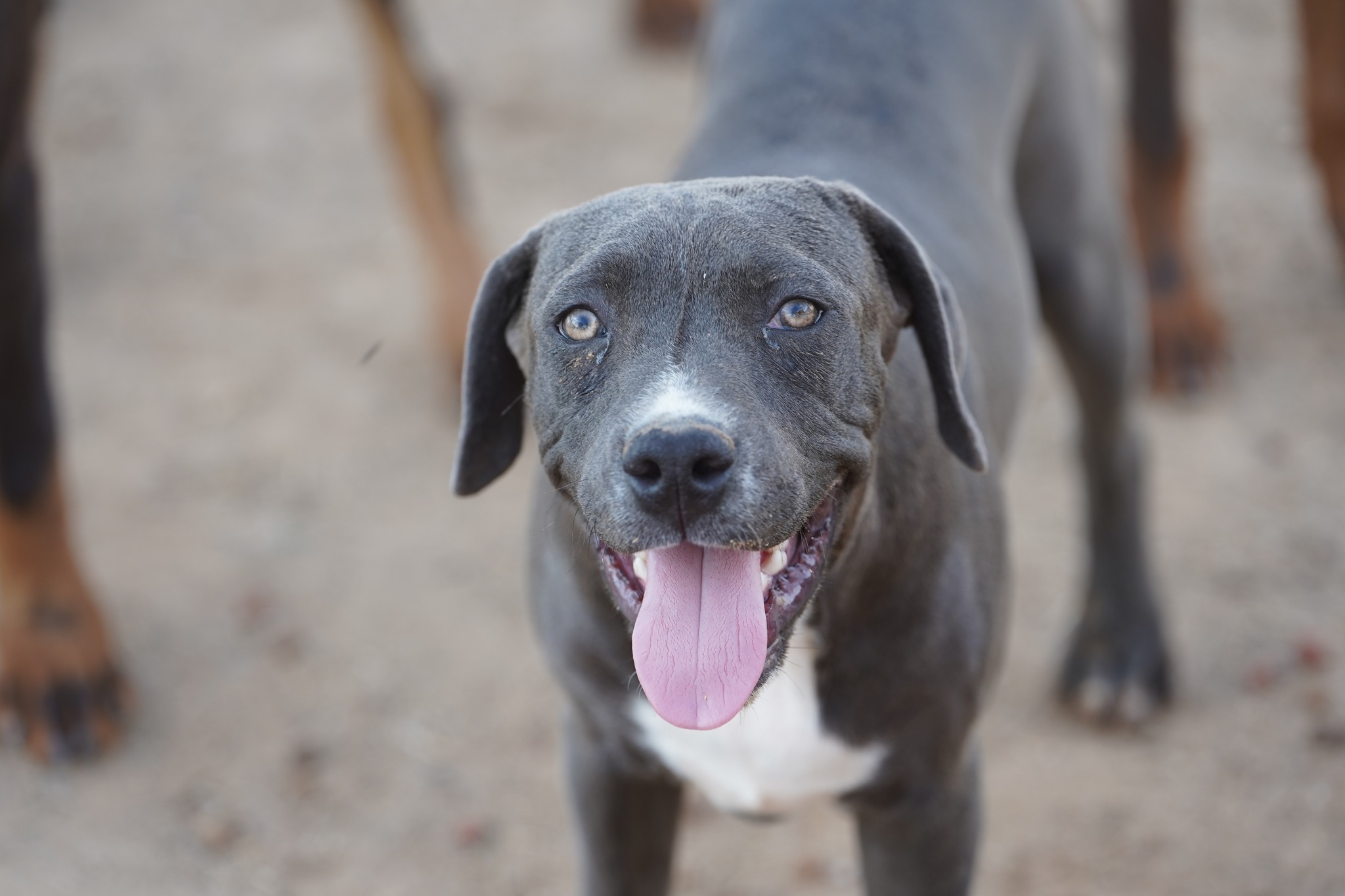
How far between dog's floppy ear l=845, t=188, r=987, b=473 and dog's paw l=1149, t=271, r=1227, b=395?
2.96 m

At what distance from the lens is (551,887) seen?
388 cm

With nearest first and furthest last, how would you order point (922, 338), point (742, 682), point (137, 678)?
point (742, 682)
point (922, 338)
point (137, 678)

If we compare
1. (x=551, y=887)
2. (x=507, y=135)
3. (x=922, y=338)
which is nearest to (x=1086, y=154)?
(x=922, y=338)

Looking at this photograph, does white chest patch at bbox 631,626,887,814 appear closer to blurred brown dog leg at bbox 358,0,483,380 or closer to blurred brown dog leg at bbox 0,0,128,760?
blurred brown dog leg at bbox 0,0,128,760

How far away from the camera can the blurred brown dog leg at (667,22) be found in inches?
287

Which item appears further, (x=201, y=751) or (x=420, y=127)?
(x=420, y=127)

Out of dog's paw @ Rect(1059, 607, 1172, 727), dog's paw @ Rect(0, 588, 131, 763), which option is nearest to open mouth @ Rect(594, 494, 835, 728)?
dog's paw @ Rect(1059, 607, 1172, 727)

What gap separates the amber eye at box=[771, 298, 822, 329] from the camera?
7.34 feet

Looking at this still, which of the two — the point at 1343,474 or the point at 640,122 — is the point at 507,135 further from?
the point at 1343,474

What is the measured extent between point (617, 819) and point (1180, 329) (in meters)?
3.19

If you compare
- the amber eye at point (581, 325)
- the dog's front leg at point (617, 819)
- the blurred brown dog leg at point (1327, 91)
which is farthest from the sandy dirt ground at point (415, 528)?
the amber eye at point (581, 325)

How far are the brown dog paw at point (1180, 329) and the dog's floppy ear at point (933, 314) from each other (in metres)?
2.96

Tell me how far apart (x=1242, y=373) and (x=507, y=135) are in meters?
3.41

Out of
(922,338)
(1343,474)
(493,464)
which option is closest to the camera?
(922,338)
